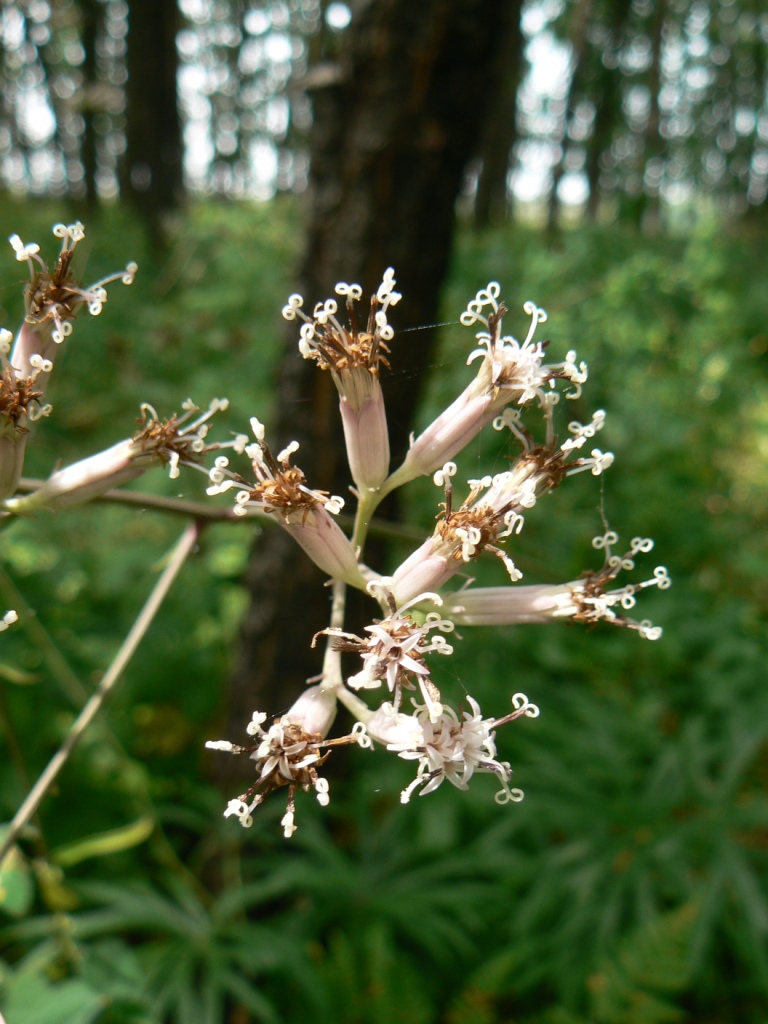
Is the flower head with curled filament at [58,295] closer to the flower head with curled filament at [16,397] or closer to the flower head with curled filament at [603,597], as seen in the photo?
the flower head with curled filament at [16,397]

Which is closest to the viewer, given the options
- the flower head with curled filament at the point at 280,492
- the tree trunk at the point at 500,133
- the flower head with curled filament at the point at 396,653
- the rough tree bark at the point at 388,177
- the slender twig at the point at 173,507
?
the flower head with curled filament at the point at 396,653

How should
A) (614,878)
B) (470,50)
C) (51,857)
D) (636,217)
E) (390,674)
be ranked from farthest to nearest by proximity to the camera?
(636,217) → (614,878) → (470,50) → (51,857) → (390,674)

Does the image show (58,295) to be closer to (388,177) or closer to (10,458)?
(10,458)

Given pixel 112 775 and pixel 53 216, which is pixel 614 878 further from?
pixel 53 216

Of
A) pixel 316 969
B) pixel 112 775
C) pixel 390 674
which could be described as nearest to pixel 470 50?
Result: pixel 390 674

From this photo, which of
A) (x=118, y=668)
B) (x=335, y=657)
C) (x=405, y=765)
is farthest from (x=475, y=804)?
(x=335, y=657)

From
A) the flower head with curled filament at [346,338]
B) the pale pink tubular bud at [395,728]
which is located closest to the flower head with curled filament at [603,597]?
the pale pink tubular bud at [395,728]

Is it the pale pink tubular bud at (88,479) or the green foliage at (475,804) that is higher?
the pale pink tubular bud at (88,479)
